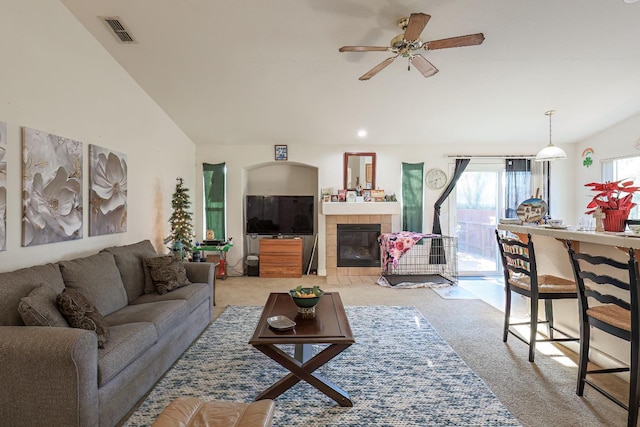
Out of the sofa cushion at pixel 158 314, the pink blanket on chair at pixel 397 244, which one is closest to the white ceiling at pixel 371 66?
the pink blanket on chair at pixel 397 244

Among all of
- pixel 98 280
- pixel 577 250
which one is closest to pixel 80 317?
pixel 98 280

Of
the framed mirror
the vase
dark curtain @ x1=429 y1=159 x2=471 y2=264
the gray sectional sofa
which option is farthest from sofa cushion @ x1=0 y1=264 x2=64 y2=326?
dark curtain @ x1=429 y1=159 x2=471 y2=264

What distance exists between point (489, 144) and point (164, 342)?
608 cm

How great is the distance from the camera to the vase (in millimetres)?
2490

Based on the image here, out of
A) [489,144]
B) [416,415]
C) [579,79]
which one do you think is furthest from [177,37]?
[489,144]

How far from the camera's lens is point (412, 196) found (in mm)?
6203

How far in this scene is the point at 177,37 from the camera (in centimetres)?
329

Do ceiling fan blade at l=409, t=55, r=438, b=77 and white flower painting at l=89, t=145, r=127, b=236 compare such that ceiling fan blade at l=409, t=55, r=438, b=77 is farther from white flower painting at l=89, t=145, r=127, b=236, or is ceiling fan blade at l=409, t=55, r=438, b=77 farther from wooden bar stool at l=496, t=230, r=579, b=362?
white flower painting at l=89, t=145, r=127, b=236

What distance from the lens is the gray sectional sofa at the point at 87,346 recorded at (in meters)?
1.63

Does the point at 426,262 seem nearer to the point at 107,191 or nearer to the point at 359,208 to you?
the point at 359,208

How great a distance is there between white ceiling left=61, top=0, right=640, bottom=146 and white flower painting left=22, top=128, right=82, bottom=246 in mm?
1271

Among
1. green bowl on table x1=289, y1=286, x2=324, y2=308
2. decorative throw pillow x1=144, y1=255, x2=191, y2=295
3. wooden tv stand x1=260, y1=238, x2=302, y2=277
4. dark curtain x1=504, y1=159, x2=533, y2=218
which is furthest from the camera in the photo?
dark curtain x1=504, y1=159, x2=533, y2=218

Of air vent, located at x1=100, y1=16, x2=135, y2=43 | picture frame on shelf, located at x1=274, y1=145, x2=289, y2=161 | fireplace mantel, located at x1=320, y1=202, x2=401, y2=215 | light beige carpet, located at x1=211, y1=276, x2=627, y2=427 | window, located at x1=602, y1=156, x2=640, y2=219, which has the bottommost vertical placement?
light beige carpet, located at x1=211, y1=276, x2=627, y2=427

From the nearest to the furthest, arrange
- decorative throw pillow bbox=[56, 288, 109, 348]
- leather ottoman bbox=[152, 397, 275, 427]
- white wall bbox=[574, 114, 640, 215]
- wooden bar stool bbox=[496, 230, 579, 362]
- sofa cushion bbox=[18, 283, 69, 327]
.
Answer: leather ottoman bbox=[152, 397, 275, 427] < sofa cushion bbox=[18, 283, 69, 327] < decorative throw pillow bbox=[56, 288, 109, 348] < wooden bar stool bbox=[496, 230, 579, 362] < white wall bbox=[574, 114, 640, 215]
